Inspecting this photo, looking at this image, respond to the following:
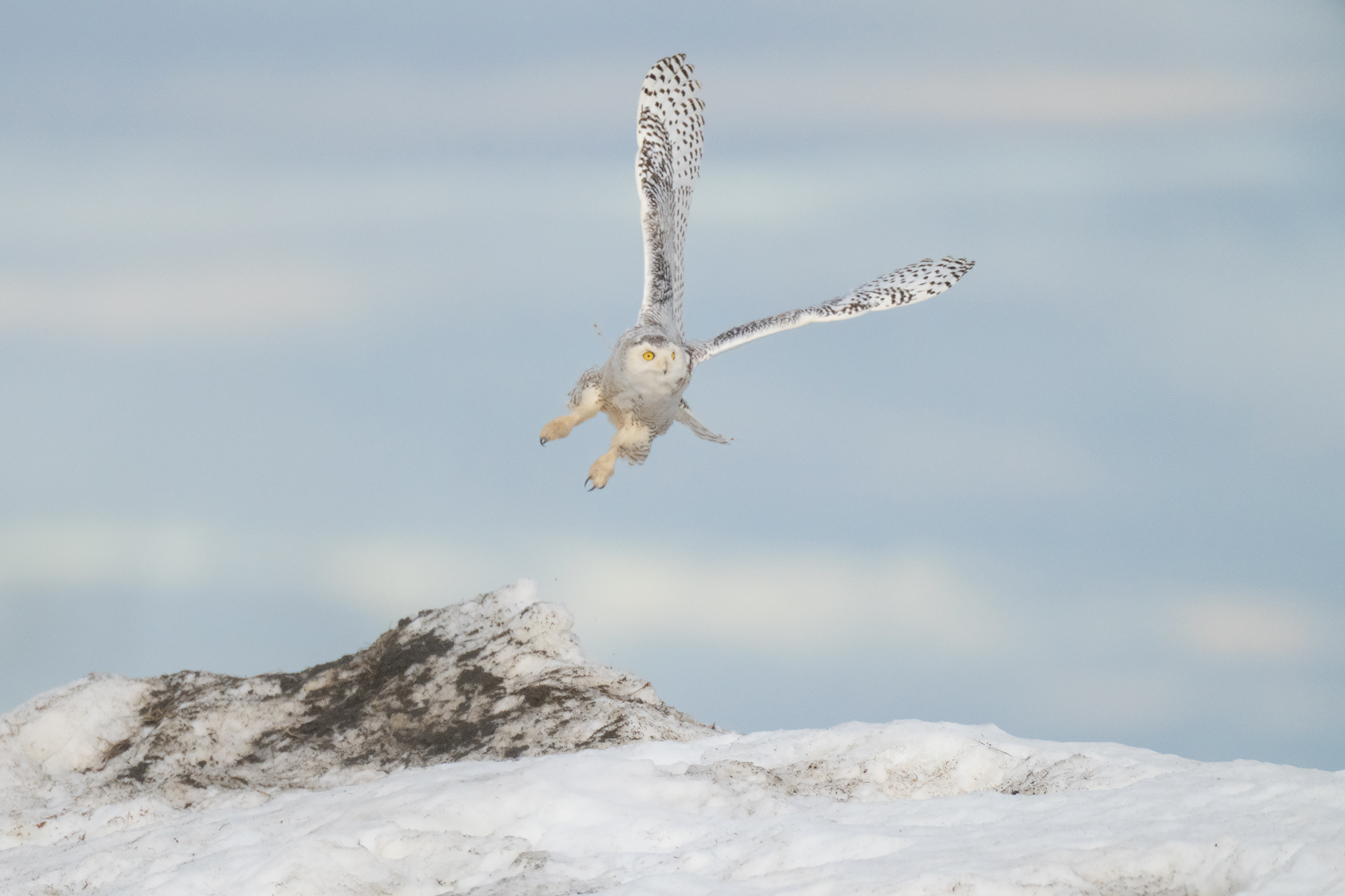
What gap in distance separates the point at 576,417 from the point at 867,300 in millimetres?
3242

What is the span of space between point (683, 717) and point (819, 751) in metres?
2.48

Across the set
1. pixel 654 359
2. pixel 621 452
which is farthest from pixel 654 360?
pixel 621 452

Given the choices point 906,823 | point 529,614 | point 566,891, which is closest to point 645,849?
point 566,891

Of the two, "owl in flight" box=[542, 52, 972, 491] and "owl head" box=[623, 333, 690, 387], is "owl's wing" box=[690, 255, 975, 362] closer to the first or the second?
"owl in flight" box=[542, 52, 972, 491]

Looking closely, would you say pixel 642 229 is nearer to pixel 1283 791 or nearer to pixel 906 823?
pixel 906 823

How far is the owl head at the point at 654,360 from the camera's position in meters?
11.5

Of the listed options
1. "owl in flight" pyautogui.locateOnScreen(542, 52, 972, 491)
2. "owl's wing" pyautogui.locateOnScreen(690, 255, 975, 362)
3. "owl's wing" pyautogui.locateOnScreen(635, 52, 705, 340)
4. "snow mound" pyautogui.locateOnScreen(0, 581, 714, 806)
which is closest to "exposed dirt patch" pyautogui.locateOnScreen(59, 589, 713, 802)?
"snow mound" pyautogui.locateOnScreen(0, 581, 714, 806)

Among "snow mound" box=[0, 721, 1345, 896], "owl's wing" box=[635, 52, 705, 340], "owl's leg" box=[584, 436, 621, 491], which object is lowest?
"snow mound" box=[0, 721, 1345, 896]

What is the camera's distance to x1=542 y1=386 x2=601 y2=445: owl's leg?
40.6ft

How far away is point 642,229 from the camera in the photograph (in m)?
12.9

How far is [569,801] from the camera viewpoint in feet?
28.4

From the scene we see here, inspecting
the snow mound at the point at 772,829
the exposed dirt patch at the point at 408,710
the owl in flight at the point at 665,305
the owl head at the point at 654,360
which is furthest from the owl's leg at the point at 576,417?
the snow mound at the point at 772,829

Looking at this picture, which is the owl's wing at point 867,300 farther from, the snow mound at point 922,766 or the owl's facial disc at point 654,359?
the snow mound at point 922,766

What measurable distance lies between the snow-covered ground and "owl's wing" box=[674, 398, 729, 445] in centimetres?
246
